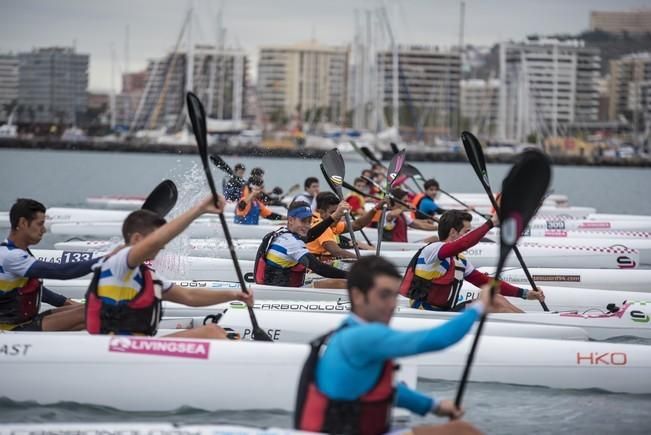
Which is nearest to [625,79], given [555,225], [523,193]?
[555,225]

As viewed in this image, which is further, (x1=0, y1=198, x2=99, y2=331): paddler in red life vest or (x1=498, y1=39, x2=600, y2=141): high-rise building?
(x1=498, y1=39, x2=600, y2=141): high-rise building

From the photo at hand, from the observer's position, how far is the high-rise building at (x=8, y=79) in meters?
148

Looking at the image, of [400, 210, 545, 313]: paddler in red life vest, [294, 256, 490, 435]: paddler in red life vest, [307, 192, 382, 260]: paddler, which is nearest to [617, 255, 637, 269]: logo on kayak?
[307, 192, 382, 260]: paddler

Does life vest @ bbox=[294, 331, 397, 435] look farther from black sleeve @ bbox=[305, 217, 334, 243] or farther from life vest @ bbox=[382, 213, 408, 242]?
life vest @ bbox=[382, 213, 408, 242]

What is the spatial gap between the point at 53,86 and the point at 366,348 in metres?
145

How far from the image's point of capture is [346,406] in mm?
4883

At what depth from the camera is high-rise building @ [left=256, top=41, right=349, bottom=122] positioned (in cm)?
18100

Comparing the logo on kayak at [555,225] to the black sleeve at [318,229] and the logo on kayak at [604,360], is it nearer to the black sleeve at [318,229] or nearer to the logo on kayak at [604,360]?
the black sleeve at [318,229]

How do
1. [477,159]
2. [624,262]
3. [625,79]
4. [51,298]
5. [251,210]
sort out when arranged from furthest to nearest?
[625,79], [251,210], [624,262], [477,159], [51,298]

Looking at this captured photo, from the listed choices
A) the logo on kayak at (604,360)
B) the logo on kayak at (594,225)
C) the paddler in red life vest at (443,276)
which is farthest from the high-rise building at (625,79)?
the logo on kayak at (604,360)

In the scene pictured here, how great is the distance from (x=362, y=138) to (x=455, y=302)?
70.0 m

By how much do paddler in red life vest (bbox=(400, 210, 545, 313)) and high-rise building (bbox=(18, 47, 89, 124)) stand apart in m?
126

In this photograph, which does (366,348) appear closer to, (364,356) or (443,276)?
(364,356)

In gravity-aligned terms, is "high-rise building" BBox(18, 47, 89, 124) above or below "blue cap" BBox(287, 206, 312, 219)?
above
